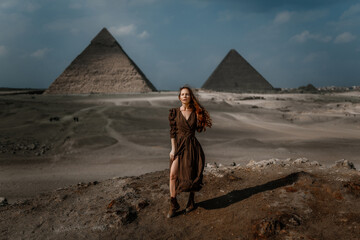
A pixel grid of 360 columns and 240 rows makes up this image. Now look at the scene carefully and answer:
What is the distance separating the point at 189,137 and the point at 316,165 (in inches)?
104

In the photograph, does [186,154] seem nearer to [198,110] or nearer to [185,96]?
[198,110]

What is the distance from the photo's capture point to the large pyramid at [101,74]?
1740 inches

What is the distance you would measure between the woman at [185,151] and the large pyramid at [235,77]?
2010 inches

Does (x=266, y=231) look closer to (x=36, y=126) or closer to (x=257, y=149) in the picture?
(x=257, y=149)

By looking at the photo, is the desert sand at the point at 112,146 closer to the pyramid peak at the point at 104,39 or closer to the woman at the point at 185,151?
the woman at the point at 185,151

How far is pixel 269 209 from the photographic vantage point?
287cm

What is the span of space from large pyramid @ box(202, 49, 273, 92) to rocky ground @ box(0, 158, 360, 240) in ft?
165

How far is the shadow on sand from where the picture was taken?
10.3ft

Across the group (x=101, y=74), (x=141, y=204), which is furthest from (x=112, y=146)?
(x=101, y=74)

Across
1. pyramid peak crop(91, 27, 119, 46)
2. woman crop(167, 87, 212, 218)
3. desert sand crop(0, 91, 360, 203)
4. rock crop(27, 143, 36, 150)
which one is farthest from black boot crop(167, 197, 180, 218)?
pyramid peak crop(91, 27, 119, 46)

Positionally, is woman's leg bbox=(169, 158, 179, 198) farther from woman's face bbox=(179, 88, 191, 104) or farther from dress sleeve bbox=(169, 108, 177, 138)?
woman's face bbox=(179, 88, 191, 104)

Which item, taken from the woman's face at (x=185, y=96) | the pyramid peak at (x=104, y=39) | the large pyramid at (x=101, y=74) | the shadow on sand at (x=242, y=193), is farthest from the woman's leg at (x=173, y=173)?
the pyramid peak at (x=104, y=39)

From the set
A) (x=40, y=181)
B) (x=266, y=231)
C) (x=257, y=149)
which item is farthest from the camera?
(x=257, y=149)

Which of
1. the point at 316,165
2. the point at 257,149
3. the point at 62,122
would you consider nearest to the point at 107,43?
the point at 62,122
